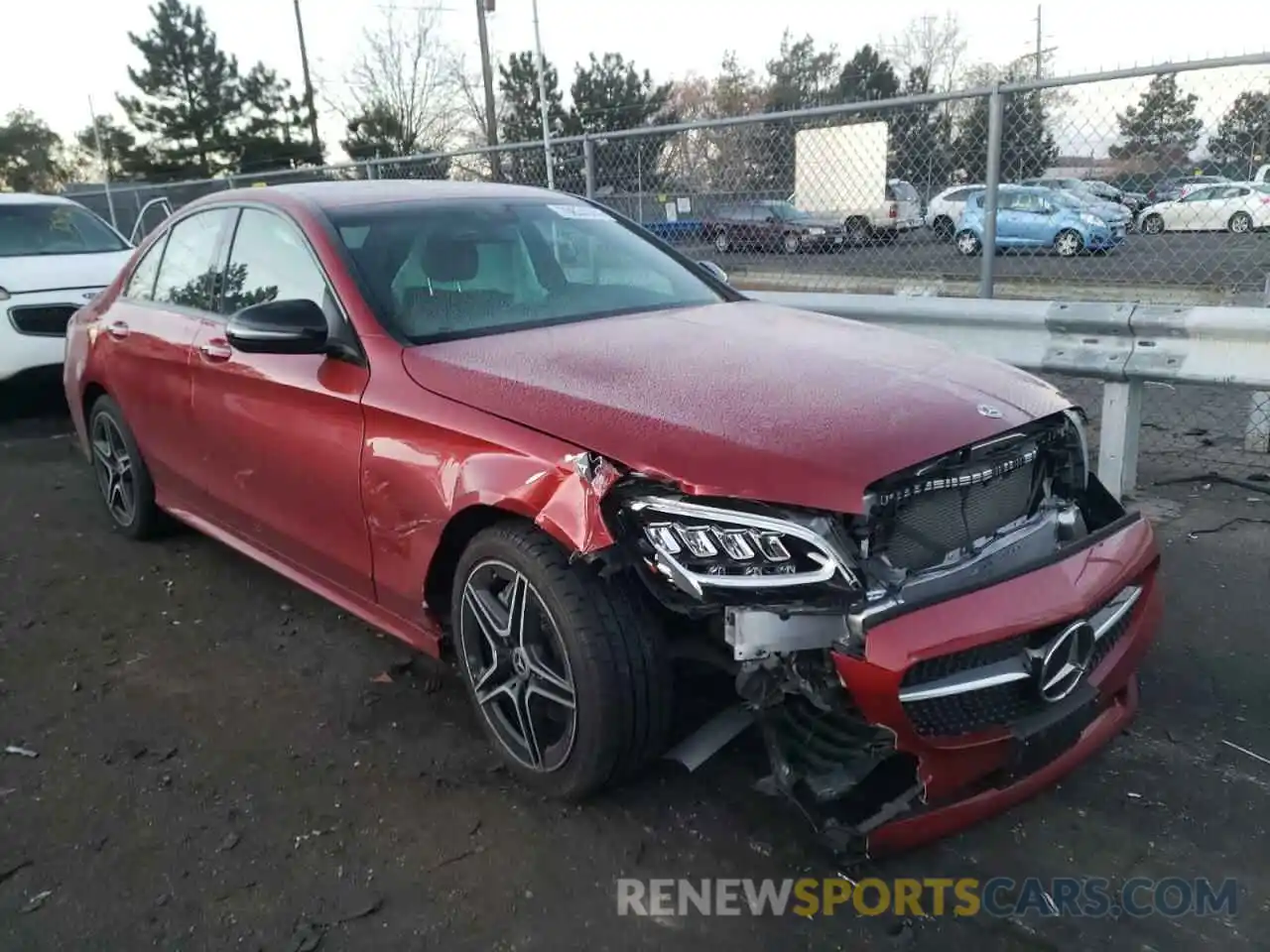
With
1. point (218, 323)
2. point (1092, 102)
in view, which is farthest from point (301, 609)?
point (1092, 102)

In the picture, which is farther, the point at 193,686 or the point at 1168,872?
the point at 193,686

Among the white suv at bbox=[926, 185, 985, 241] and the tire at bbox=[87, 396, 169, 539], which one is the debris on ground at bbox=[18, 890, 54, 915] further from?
the white suv at bbox=[926, 185, 985, 241]

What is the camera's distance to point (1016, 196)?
6160 mm

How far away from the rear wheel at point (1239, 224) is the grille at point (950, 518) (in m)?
3.56

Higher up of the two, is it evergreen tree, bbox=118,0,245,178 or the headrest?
evergreen tree, bbox=118,0,245,178

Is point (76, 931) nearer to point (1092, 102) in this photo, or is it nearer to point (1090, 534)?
point (1090, 534)

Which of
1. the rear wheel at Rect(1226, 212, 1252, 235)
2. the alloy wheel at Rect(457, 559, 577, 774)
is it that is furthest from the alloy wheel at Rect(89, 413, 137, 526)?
the rear wheel at Rect(1226, 212, 1252, 235)

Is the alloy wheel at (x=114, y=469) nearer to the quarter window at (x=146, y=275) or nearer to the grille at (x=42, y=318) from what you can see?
the quarter window at (x=146, y=275)

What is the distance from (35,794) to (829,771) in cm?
229

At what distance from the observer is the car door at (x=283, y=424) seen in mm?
3227

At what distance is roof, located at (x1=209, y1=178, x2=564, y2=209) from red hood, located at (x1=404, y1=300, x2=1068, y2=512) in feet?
2.96

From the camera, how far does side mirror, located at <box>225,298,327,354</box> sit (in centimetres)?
312

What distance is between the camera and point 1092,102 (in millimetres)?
5344

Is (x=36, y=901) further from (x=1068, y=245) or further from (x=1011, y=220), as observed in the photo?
(x=1068, y=245)
